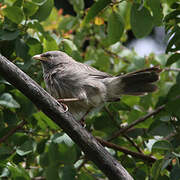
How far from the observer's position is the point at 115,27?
342 cm

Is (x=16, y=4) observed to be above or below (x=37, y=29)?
above

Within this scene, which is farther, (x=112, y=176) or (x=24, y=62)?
(x=24, y=62)

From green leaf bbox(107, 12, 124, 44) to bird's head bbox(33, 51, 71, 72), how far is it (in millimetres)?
714

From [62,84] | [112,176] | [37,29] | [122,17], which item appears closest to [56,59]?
[62,84]

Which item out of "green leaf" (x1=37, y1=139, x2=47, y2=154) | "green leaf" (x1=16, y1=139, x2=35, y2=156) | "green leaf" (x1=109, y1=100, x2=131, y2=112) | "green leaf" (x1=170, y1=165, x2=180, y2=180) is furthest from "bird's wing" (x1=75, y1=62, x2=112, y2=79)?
"green leaf" (x1=170, y1=165, x2=180, y2=180)

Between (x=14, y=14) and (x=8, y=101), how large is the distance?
84cm

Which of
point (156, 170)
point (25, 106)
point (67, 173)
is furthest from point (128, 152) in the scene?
point (25, 106)

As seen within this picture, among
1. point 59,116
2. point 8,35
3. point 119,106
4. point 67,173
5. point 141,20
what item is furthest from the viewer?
point 119,106

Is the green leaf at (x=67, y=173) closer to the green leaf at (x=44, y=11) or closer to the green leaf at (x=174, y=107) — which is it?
the green leaf at (x=174, y=107)

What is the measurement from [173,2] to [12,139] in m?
2.01

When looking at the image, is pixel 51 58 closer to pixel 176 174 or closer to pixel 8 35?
pixel 8 35

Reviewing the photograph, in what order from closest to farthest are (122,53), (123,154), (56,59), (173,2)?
(173,2), (123,154), (56,59), (122,53)

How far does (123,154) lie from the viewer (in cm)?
368

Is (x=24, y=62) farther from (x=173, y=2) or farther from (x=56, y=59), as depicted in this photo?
(x=173, y=2)
